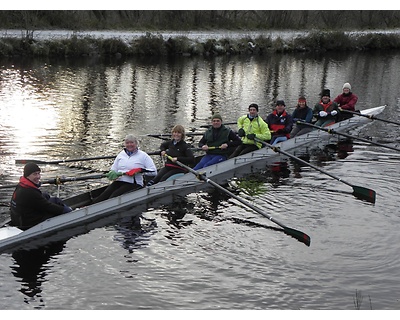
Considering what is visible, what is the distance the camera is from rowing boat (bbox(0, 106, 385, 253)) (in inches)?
462

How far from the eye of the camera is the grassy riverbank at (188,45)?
43.0 m

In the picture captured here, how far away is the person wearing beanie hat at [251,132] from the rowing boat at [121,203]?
288 millimetres

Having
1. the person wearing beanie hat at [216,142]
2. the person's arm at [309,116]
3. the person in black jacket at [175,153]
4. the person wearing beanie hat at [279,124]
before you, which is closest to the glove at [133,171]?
the person in black jacket at [175,153]

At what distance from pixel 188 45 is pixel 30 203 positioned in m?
37.9

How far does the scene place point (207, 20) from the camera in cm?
5672

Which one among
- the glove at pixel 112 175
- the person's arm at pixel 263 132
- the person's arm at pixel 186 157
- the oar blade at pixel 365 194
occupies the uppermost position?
the person's arm at pixel 263 132

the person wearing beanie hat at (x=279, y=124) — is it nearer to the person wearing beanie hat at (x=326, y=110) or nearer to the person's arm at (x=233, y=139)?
the person's arm at (x=233, y=139)

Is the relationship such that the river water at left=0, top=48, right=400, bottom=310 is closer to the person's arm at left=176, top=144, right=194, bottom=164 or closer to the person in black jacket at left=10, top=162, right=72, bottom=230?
the person in black jacket at left=10, top=162, right=72, bottom=230

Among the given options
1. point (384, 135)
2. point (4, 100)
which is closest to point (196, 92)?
point (4, 100)

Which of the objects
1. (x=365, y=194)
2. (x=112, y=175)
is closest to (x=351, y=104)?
(x=365, y=194)

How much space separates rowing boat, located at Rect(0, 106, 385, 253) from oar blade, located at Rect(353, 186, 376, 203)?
3620 millimetres

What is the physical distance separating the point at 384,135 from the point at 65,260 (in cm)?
1553

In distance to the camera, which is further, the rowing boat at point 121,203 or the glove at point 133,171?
the glove at point 133,171

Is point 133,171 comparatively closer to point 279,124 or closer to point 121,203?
point 121,203
